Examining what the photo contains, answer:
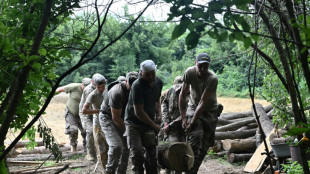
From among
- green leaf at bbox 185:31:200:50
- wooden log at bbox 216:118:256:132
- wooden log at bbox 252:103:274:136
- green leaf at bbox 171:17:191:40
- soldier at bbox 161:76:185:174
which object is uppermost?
green leaf at bbox 171:17:191:40

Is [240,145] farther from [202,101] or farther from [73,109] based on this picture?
[202,101]

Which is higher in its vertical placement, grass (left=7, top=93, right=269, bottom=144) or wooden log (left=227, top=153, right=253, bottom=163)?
grass (left=7, top=93, right=269, bottom=144)

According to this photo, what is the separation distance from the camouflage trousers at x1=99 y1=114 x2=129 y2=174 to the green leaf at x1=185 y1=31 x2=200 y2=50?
6135 mm

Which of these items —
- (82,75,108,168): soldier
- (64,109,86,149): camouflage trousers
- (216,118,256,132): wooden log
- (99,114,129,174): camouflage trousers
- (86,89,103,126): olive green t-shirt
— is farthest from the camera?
(216,118,256,132): wooden log

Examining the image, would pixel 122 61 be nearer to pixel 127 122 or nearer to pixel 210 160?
pixel 210 160

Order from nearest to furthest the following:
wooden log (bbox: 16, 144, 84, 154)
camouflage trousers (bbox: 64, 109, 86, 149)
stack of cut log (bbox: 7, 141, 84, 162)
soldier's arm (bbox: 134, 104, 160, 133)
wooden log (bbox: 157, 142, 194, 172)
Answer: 1. soldier's arm (bbox: 134, 104, 160, 133)
2. wooden log (bbox: 157, 142, 194, 172)
3. stack of cut log (bbox: 7, 141, 84, 162)
4. camouflage trousers (bbox: 64, 109, 86, 149)
5. wooden log (bbox: 16, 144, 84, 154)

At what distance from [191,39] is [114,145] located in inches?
242

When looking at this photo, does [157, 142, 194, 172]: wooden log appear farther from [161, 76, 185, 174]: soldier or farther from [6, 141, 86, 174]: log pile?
[6, 141, 86, 174]: log pile

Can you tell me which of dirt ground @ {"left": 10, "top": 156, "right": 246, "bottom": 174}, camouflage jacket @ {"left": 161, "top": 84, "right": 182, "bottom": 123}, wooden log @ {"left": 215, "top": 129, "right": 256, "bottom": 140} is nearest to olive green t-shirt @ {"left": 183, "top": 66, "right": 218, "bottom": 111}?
camouflage jacket @ {"left": 161, "top": 84, "right": 182, "bottom": 123}

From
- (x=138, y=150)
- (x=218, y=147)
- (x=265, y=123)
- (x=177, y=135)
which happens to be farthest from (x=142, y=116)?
(x=218, y=147)

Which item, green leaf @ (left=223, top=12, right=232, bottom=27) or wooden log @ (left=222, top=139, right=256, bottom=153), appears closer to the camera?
green leaf @ (left=223, top=12, right=232, bottom=27)

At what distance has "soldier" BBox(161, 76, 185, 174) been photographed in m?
8.18

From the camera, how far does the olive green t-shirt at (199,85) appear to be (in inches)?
274

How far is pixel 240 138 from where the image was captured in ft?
42.0
